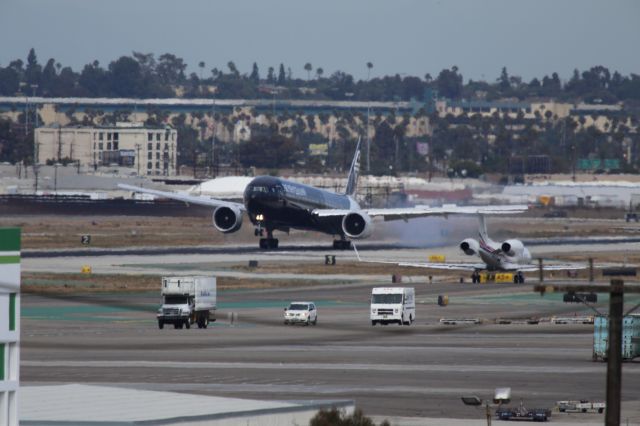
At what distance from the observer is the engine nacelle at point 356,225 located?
429 feet

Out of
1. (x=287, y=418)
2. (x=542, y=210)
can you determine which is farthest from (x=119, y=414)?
(x=542, y=210)

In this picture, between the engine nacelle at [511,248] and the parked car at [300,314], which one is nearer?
the parked car at [300,314]

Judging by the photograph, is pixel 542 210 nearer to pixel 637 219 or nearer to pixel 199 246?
pixel 637 219

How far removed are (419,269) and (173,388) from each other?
2638 inches

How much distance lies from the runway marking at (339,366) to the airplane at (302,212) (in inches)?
2417

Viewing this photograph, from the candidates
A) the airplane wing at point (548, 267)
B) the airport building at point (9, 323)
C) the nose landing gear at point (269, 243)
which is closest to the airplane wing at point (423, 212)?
the nose landing gear at point (269, 243)

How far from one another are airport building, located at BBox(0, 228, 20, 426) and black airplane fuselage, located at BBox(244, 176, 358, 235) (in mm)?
93582

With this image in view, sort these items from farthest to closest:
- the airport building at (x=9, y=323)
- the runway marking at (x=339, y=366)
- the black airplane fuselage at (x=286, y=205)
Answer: the black airplane fuselage at (x=286, y=205) → the runway marking at (x=339, y=366) → the airport building at (x=9, y=323)

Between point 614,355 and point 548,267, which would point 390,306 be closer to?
point 548,267

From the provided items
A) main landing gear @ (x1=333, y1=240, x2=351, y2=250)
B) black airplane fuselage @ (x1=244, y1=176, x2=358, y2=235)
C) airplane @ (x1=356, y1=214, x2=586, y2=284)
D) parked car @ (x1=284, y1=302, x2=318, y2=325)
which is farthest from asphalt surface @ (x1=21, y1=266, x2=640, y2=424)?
main landing gear @ (x1=333, y1=240, x2=351, y2=250)

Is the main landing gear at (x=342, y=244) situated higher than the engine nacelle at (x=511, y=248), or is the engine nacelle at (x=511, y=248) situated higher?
the engine nacelle at (x=511, y=248)

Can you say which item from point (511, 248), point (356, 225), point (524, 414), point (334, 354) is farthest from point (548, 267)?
point (524, 414)

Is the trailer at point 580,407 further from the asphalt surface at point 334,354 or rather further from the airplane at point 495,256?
the airplane at point 495,256

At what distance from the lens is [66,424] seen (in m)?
37.9
